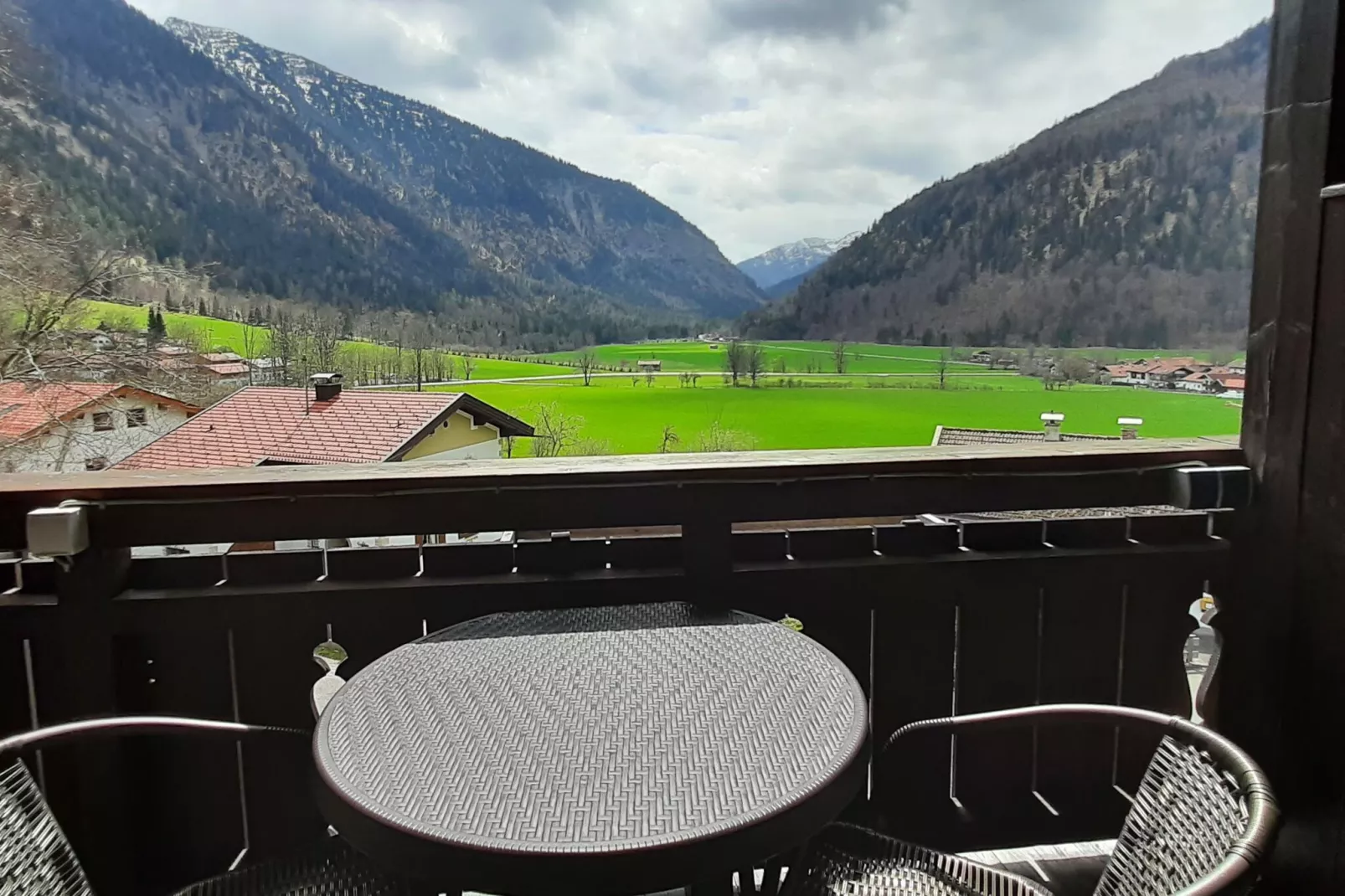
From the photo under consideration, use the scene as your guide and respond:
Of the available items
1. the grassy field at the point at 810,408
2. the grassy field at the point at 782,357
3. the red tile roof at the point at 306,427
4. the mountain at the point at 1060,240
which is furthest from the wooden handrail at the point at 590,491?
the grassy field at the point at 782,357

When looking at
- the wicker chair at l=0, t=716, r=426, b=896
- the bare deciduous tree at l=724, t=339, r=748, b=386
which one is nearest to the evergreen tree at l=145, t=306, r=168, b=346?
the bare deciduous tree at l=724, t=339, r=748, b=386

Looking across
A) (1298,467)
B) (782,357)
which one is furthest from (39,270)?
(1298,467)

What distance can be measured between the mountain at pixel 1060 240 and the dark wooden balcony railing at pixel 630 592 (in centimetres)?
411

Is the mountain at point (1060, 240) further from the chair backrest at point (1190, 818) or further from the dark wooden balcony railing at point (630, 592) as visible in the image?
the chair backrest at point (1190, 818)

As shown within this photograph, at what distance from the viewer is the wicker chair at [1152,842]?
74 cm

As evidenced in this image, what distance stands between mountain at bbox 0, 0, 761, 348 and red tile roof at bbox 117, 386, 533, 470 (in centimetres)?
376

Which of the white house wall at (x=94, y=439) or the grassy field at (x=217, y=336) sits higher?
the grassy field at (x=217, y=336)

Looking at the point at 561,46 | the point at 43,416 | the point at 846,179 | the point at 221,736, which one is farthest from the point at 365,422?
the point at 846,179

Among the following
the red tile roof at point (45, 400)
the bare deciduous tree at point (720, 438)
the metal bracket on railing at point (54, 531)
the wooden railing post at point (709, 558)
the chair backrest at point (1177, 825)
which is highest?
the metal bracket on railing at point (54, 531)

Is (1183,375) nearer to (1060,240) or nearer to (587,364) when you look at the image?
(1060,240)

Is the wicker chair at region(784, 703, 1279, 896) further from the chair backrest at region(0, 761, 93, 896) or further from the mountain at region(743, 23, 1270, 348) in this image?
the mountain at region(743, 23, 1270, 348)

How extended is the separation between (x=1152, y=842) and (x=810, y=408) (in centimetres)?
1103

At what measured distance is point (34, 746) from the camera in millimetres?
940

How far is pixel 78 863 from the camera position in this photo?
3.27 feet
